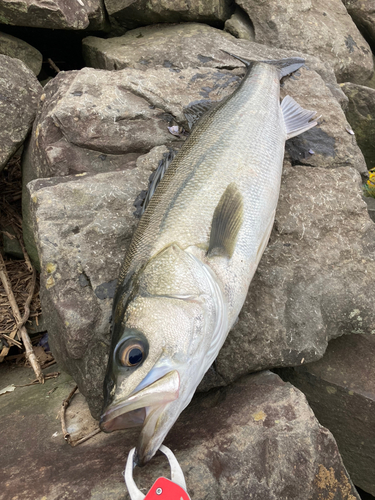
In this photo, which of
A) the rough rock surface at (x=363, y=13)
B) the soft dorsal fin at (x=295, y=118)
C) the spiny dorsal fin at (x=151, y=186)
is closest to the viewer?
the spiny dorsal fin at (x=151, y=186)

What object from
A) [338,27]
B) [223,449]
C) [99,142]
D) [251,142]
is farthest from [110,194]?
[338,27]

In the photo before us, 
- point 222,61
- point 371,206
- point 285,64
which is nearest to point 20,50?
point 222,61

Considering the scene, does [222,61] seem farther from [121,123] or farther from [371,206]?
[371,206]

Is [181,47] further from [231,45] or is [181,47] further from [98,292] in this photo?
[98,292]

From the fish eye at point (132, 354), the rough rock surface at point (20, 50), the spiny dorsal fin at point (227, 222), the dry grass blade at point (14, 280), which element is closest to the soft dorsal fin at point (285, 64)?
the spiny dorsal fin at point (227, 222)

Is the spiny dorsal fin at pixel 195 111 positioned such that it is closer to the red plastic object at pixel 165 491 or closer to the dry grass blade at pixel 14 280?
the dry grass blade at pixel 14 280

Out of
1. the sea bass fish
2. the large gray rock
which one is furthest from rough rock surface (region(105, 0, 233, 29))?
the sea bass fish
